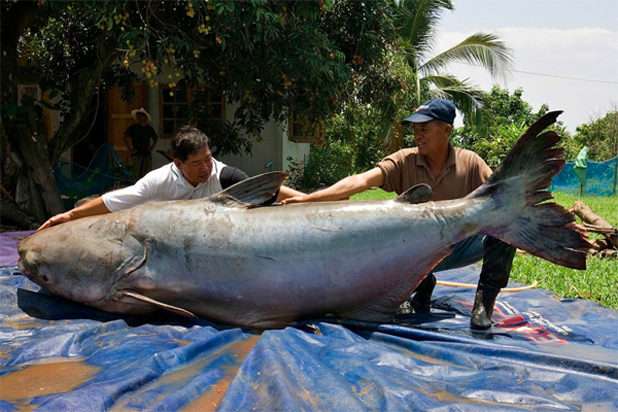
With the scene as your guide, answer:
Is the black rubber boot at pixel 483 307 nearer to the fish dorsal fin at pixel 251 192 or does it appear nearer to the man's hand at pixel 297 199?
the man's hand at pixel 297 199

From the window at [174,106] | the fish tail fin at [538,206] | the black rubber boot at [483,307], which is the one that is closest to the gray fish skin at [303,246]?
the fish tail fin at [538,206]

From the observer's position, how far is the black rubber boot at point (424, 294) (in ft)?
12.2

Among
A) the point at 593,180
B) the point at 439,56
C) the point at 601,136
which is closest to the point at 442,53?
the point at 439,56

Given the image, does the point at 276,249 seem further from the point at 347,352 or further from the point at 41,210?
the point at 41,210

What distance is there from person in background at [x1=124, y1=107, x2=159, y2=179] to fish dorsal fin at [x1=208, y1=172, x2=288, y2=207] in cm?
762

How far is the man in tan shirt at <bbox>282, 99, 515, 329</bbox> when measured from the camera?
141 inches

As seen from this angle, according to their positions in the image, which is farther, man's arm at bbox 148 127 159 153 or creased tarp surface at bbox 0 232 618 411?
man's arm at bbox 148 127 159 153

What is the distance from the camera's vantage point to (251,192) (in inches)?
126

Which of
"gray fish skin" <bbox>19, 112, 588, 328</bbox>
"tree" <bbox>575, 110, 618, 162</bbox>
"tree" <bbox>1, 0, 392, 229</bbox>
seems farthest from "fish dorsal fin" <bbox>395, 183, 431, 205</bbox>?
"tree" <bbox>575, 110, 618, 162</bbox>

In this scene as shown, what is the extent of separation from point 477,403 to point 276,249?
1267 mm

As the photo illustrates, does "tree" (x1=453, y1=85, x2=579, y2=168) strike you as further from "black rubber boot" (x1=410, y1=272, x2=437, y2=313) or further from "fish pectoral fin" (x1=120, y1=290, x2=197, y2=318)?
"fish pectoral fin" (x1=120, y1=290, x2=197, y2=318)

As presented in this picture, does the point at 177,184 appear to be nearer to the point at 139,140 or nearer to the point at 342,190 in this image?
the point at 342,190

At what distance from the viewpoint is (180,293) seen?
312cm

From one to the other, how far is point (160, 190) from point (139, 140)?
701cm
